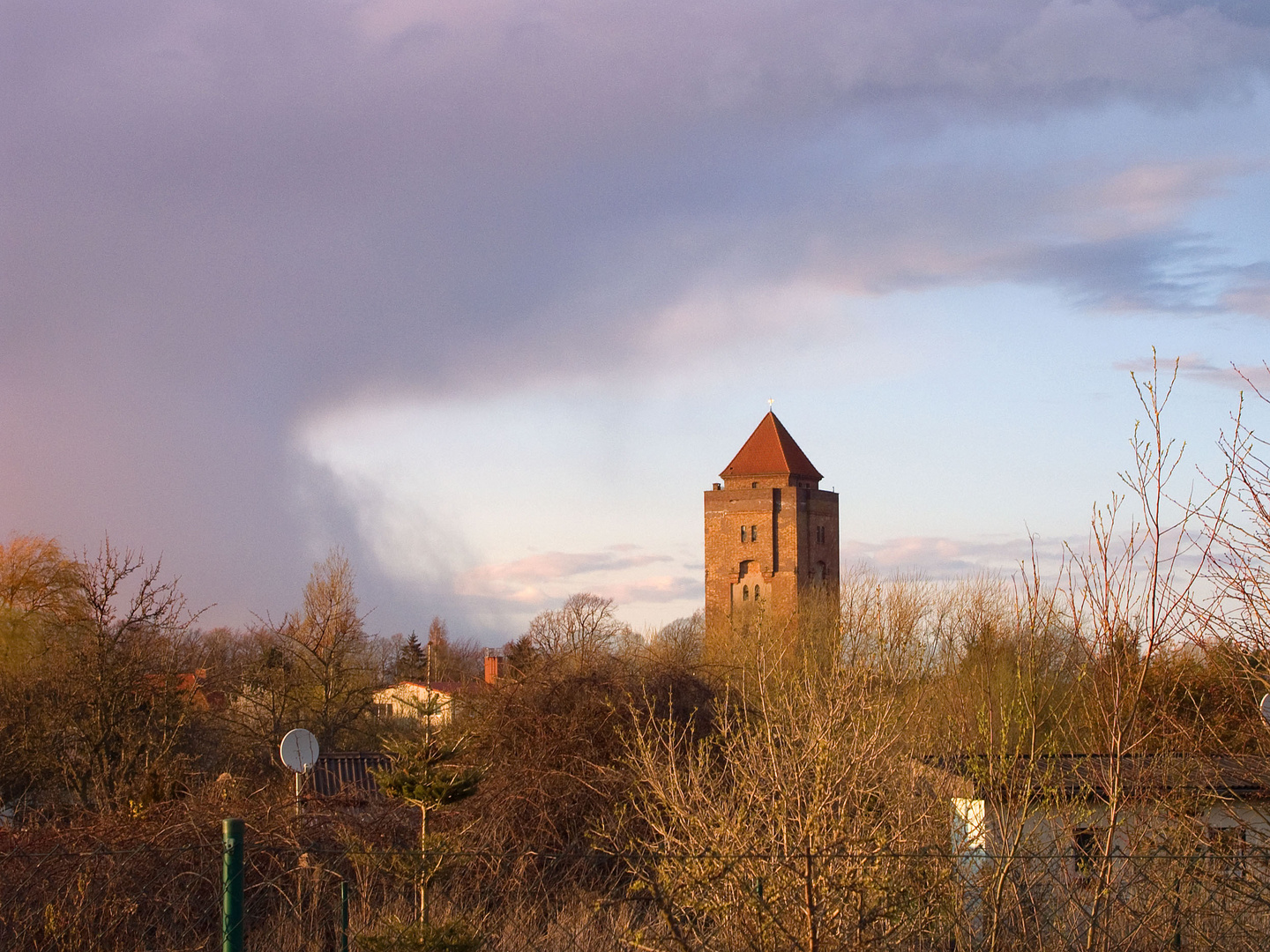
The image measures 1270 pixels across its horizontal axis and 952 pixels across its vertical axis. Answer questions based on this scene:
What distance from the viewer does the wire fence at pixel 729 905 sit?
16.9 ft

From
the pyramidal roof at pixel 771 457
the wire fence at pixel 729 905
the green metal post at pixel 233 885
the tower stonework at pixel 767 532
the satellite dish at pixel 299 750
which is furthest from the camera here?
the pyramidal roof at pixel 771 457

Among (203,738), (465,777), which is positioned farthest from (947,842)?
(203,738)

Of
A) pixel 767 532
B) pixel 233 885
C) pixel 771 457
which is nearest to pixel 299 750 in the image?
pixel 233 885

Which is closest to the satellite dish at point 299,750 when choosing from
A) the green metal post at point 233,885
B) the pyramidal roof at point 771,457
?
the green metal post at point 233,885

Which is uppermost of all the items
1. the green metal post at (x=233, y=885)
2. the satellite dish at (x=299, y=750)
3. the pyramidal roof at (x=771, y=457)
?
the pyramidal roof at (x=771, y=457)

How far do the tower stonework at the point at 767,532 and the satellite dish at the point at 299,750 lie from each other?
5122cm

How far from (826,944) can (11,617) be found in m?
40.0

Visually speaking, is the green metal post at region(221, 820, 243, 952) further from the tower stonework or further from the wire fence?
the tower stonework

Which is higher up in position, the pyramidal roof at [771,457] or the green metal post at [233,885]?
the pyramidal roof at [771,457]

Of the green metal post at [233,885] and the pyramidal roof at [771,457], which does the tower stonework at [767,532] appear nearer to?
the pyramidal roof at [771,457]

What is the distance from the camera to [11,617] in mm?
38969

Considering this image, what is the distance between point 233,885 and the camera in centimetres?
473

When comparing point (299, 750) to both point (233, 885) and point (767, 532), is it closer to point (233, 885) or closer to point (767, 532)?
point (233, 885)

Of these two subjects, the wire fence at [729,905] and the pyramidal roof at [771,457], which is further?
Answer: the pyramidal roof at [771,457]
